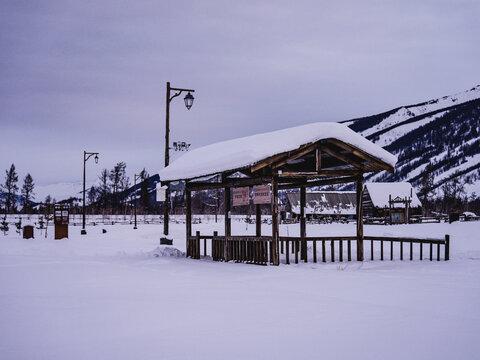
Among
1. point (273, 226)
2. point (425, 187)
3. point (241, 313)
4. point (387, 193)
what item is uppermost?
point (425, 187)

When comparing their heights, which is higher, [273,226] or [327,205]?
[327,205]

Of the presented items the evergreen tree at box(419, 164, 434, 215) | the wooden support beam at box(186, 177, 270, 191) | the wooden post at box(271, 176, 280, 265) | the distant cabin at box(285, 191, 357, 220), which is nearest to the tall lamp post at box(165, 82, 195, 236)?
the wooden support beam at box(186, 177, 270, 191)

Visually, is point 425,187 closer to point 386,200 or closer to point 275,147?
point 386,200

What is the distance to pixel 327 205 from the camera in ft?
242

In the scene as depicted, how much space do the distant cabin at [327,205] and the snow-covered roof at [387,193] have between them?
16.7 ft

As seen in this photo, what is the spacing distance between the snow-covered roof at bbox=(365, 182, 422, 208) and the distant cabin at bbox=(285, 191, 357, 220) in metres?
5.10

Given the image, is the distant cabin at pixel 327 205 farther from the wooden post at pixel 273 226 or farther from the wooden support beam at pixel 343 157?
the wooden post at pixel 273 226

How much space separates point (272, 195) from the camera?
559 inches

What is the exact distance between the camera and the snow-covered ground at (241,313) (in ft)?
18.8

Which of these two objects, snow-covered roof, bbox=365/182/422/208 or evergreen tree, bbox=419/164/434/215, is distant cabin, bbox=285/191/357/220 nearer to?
snow-covered roof, bbox=365/182/422/208

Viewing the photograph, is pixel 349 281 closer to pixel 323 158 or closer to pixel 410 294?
pixel 410 294

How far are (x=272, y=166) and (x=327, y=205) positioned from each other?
61.1 metres

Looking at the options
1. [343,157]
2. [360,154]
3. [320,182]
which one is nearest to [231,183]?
[320,182]

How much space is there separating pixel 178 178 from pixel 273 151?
4680mm
